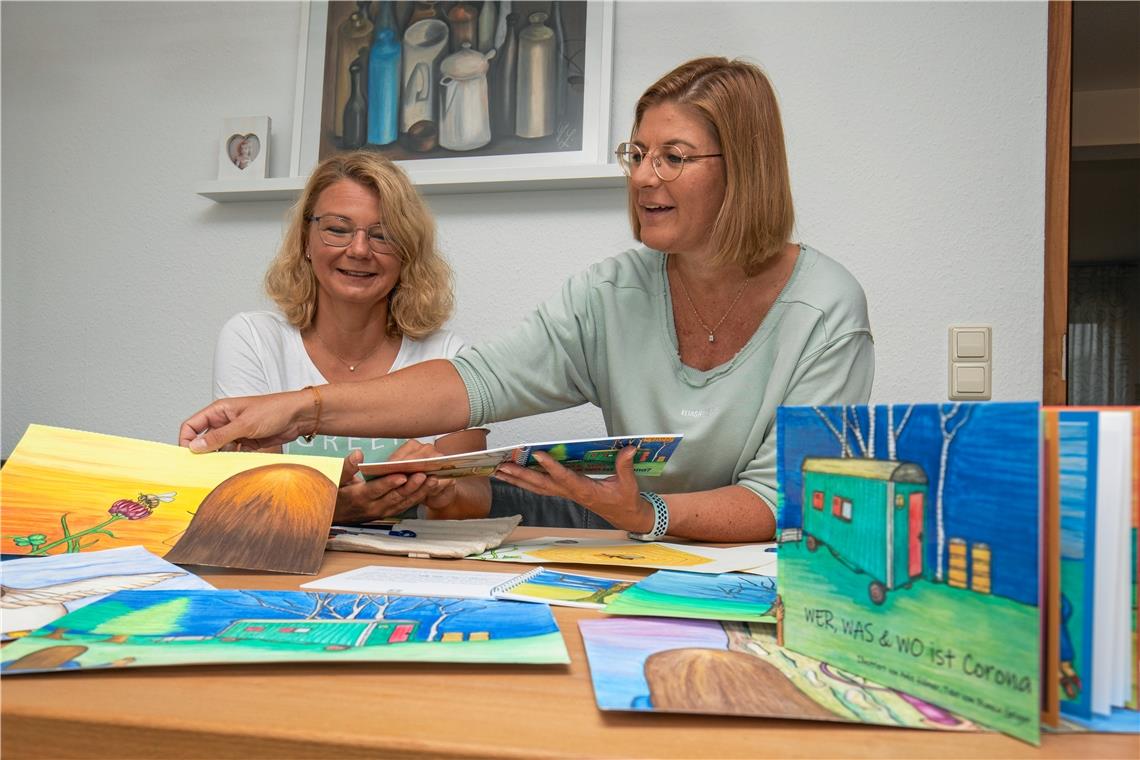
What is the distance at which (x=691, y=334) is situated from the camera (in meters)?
1.37

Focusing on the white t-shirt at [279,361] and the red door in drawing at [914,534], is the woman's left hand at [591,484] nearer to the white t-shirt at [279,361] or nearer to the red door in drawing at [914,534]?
the red door in drawing at [914,534]

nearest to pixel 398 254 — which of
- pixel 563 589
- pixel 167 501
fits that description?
pixel 167 501

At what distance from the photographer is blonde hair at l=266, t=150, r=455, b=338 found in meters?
1.70

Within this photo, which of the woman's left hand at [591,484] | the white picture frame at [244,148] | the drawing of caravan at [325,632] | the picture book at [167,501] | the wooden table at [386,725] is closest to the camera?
the wooden table at [386,725]

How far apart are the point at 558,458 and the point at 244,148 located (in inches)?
64.7

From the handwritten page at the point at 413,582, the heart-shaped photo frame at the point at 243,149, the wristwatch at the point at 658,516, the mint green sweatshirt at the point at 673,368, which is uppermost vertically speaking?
the heart-shaped photo frame at the point at 243,149

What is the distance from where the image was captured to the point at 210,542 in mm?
824

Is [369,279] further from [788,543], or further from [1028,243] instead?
[1028,243]

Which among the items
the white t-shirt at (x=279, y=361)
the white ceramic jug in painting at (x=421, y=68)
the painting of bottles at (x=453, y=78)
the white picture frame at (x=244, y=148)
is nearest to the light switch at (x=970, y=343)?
the painting of bottles at (x=453, y=78)

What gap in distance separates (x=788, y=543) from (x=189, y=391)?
80.5 inches

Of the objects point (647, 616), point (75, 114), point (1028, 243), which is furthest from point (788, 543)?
point (75, 114)

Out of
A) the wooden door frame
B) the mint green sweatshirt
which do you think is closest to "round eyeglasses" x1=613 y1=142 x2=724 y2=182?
the mint green sweatshirt

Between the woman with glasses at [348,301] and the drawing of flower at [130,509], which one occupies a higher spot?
the woman with glasses at [348,301]

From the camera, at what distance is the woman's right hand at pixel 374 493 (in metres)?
1.03
